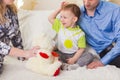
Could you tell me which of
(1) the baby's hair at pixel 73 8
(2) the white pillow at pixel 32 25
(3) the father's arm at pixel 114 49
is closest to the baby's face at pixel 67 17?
(1) the baby's hair at pixel 73 8

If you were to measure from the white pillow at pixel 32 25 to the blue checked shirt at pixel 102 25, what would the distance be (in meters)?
0.27

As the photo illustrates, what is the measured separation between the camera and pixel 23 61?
1774 mm

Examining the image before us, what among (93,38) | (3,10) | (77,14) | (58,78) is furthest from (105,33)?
(3,10)

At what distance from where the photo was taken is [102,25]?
1.88 m

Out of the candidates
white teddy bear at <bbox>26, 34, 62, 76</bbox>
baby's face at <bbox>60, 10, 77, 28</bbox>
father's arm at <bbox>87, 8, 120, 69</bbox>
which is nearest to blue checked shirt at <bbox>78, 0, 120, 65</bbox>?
father's arm at <bbox>87, 8, 120, 69</bbox>

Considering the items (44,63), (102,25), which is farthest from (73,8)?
(44,63)

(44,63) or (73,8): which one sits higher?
(73,8)

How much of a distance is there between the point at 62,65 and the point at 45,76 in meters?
0.18

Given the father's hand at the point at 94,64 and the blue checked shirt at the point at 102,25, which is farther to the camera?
the blue checked shirt at the point at 102,25

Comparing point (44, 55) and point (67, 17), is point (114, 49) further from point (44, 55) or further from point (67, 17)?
point (44, 55)

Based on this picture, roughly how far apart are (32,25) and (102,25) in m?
0.55

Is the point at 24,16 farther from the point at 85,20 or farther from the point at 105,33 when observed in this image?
Answer: the point at 105,33

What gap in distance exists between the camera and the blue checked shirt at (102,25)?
6.06 feet

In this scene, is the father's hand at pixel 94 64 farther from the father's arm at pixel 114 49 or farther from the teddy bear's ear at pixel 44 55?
the teddy bear's ear at pixel 44 55
